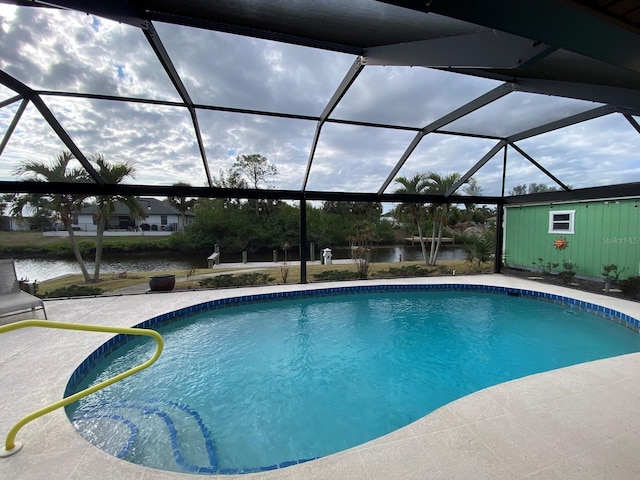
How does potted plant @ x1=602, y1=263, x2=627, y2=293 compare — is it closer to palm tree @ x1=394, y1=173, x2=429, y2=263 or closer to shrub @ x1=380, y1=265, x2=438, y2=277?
shrub @ x1=380, y1=265, x2=438, y2=277

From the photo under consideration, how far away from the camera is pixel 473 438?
205 centimetres

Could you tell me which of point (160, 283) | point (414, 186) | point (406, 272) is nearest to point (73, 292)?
point (160, 283)

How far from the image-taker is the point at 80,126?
4.91 metres

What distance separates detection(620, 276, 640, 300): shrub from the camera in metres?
6.13

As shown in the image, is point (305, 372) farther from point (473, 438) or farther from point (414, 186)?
point (414, 186)

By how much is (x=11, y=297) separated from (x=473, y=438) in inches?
255

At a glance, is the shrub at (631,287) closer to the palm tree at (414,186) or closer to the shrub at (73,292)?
the palm tree at (414,186)

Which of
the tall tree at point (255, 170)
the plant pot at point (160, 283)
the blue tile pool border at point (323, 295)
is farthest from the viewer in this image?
the tall tree at point (255, 170)

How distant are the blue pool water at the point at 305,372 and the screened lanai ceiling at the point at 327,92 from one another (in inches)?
125

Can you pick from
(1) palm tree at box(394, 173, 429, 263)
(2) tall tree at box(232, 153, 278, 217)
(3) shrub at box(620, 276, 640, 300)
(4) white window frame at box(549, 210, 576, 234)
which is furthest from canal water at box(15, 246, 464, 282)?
(3) shrub at box(620, 276, 640, 300)

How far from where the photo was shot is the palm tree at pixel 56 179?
544cm

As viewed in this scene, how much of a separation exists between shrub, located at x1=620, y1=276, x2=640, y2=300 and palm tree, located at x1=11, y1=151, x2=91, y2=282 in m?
11.8

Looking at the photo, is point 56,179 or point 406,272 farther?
point 406,272

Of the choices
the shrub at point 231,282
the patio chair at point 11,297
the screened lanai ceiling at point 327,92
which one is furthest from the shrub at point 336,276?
the patio chair at point 11,297
